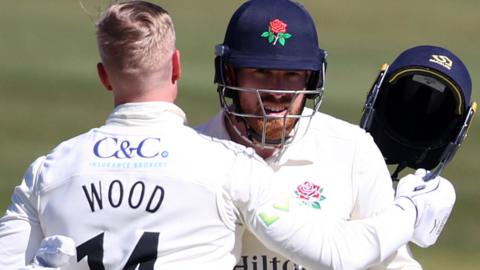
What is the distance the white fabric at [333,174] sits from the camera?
3.82 m

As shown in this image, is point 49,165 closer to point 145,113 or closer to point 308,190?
point 145,113

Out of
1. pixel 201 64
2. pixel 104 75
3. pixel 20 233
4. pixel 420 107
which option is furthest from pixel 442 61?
pixel 201 64

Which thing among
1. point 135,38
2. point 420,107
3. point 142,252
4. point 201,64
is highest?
point 135,38

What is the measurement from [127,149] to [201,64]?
520cm

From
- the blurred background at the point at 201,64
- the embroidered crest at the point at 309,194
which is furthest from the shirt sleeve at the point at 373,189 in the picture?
the blurred background at the point at 201,64

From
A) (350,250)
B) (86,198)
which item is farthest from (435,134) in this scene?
(86,198)

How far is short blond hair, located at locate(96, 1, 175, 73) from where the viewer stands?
11.4 ft

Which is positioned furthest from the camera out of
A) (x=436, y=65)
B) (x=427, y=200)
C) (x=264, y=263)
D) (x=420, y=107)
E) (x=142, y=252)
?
(x=420, y=107)

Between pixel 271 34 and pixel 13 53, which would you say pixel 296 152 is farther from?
pixel 13 53

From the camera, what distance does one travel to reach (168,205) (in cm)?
342

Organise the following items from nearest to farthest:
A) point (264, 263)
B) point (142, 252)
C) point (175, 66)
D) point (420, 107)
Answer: point (142, 252)
point (175, 66)
point (264, 263)
point (420, 107)

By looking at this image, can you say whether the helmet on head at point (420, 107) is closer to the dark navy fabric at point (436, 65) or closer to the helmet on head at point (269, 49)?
the dark navy fabric at point (436, 65)

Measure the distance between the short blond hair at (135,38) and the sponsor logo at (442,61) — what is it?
128cm

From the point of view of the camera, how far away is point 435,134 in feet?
15.3
